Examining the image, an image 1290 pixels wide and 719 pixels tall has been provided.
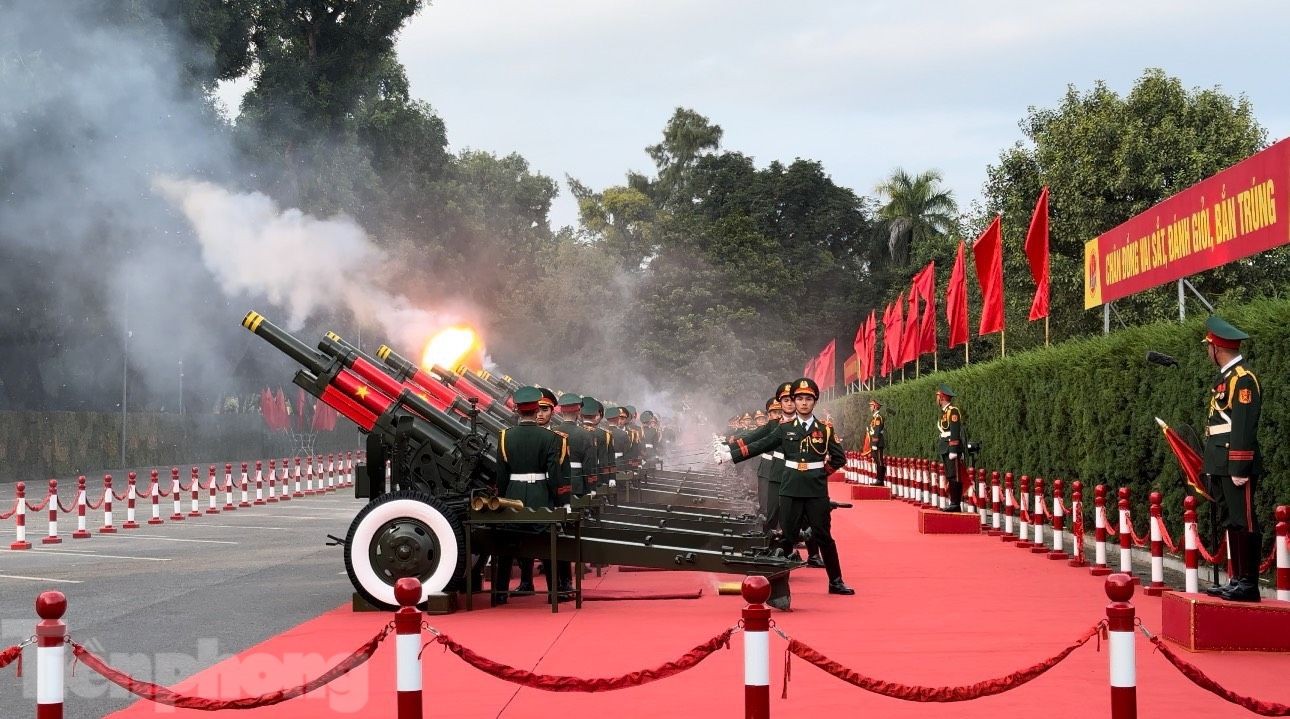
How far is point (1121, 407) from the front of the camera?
18203 mm

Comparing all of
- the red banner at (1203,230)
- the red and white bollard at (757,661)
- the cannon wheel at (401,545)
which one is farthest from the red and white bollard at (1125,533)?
the red and white bollard at (757,661)

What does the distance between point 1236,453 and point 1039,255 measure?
49.3ft

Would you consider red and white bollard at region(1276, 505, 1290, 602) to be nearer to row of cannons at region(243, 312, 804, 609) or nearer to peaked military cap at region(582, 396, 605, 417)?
row of cannons at region(243, 312, 804, 609)

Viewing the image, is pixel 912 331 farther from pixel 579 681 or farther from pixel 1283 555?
pixel 579 681

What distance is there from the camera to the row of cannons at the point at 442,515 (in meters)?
12.5

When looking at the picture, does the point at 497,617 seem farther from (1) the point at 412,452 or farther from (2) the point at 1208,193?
(2) the point at 1208,193

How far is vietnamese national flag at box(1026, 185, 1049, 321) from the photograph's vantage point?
970 inches

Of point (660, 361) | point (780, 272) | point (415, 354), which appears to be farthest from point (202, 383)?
point (415, 354)

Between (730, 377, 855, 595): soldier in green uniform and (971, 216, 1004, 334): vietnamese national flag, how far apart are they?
14.0m

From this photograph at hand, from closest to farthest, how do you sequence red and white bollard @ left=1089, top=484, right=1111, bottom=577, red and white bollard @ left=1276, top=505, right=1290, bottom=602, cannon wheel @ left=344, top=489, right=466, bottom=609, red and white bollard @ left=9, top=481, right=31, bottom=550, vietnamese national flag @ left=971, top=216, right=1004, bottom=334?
1. red and white bollard @ left=1276, top=505, right=1290, bottom=602
2. cannon wheel @ left=344, top=489, right=466, bottom=609
3. red and white bollard @ left=1089, top=484, right=1111, bottom=577
4. red and white bollard @ left=9, top=481, right=31, bottom=550
5. vietnamese national flag @ left=971, top=216, right=1004, bottom=334

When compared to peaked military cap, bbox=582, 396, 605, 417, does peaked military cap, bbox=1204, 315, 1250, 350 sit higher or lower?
higher

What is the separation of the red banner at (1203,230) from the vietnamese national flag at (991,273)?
263 inches

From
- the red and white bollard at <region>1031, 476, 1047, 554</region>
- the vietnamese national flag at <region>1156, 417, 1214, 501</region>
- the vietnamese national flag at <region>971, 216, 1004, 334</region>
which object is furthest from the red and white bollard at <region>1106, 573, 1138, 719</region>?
the vietnamese national flag at <region>971, 216, 1004, 334</region>

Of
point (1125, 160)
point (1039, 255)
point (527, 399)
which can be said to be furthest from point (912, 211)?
point (527, 399)
